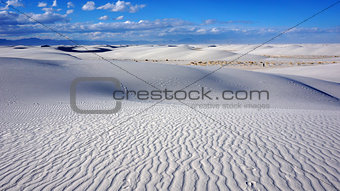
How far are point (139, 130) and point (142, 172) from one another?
279 centimetres

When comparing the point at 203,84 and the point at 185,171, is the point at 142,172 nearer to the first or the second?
the point at 185,171

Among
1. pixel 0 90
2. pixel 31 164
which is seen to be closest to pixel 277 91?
pixel 31 164

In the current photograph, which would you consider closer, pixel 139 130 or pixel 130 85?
pixel 139 130

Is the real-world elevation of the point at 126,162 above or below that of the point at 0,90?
below

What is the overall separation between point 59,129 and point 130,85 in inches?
363

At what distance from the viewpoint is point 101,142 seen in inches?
248

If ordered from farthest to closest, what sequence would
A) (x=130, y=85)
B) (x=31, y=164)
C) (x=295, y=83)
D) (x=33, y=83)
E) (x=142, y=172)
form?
(x=295, y=83), (x=130, y=85), (x=33, y=83), (x=31, y=164), (x=142, y=172)

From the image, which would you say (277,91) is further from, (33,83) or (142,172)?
(33,83)

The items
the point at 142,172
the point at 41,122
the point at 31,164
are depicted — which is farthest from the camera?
the point at 41,122

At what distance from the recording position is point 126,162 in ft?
16.7

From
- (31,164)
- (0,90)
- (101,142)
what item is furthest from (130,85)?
(31,164)

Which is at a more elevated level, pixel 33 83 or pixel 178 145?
pixel 33 83

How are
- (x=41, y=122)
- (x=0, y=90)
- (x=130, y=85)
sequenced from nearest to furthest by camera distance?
(x=41, y=122), (x=0, y=90), (x=130, y=85)

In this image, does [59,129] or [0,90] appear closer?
[59,129]
